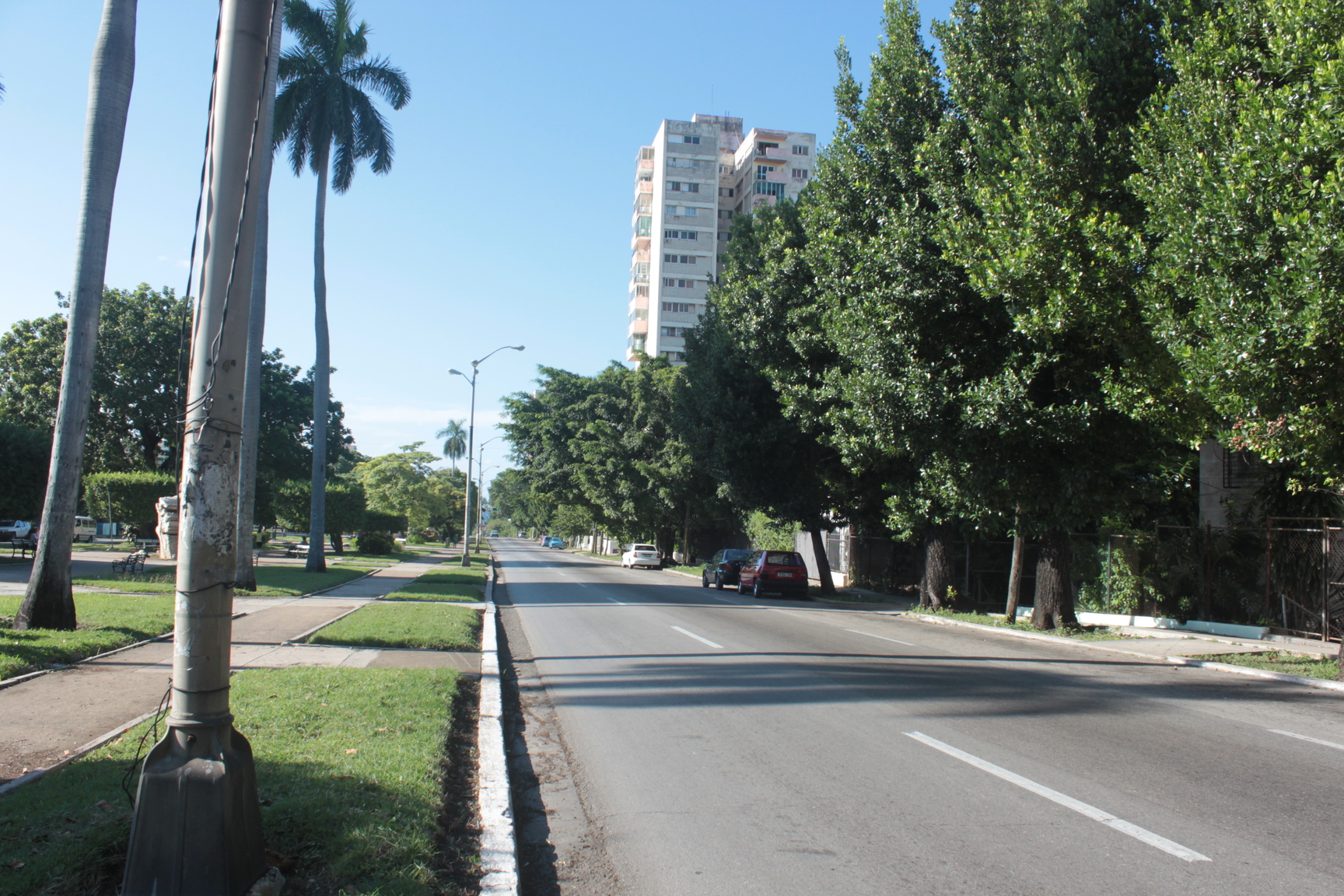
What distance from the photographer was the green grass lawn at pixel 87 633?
9.14 m

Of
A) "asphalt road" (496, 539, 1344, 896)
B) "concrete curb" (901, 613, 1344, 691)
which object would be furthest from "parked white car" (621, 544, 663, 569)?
"asphalt road" (496, 539, 1344, 896)

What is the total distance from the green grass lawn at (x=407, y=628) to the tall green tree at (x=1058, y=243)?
9.09m

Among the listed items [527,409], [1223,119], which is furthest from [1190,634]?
[527,409]

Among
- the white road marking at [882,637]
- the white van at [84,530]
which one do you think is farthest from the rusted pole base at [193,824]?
the white van at [84,530]

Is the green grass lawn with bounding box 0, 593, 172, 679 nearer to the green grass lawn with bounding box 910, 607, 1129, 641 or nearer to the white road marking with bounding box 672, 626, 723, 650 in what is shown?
the white road marking with bounding box 672, 626, 723, 650

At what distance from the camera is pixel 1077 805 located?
18.4 ft

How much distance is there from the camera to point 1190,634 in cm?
1655

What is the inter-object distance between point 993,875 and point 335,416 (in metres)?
52.7

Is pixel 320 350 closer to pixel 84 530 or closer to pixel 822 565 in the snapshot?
pixel 822 565

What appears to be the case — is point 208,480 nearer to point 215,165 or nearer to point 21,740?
point 215,165

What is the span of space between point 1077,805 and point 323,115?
96.4ft

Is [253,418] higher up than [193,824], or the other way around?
[253,418]

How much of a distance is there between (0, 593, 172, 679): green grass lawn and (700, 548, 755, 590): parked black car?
19.8m

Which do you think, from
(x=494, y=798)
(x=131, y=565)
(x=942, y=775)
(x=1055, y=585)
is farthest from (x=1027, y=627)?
(x=131, y=565)
